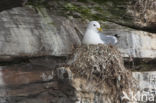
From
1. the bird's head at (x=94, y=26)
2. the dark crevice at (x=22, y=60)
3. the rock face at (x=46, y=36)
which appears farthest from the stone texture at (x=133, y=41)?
the dark crevice at (x=22, y=60)

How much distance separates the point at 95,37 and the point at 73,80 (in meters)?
0.77

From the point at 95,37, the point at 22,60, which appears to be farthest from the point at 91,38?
the point at 22,60

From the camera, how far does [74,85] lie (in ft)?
17.1

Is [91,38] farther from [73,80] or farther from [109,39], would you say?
[73,80]

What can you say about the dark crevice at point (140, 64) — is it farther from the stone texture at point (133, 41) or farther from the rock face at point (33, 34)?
the rock face at point (33, 34)

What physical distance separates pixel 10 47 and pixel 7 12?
1.81 feet

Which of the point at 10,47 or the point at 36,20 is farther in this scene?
the point at 36,20

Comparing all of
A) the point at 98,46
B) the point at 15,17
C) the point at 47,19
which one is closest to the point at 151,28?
the point at 98,46

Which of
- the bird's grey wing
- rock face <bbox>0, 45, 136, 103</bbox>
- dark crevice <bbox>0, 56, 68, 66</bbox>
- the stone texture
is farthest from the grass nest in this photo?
the stone texture

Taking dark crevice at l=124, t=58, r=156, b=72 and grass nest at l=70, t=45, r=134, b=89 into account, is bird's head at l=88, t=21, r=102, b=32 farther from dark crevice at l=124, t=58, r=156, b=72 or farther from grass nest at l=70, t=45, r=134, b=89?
dark crevice at l=124, t=58, r=156, b=72

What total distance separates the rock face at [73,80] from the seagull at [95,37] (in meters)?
0.16

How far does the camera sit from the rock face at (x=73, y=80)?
16.9 ft

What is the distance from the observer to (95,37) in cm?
549

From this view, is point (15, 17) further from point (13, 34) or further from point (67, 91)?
point (67, 91)
